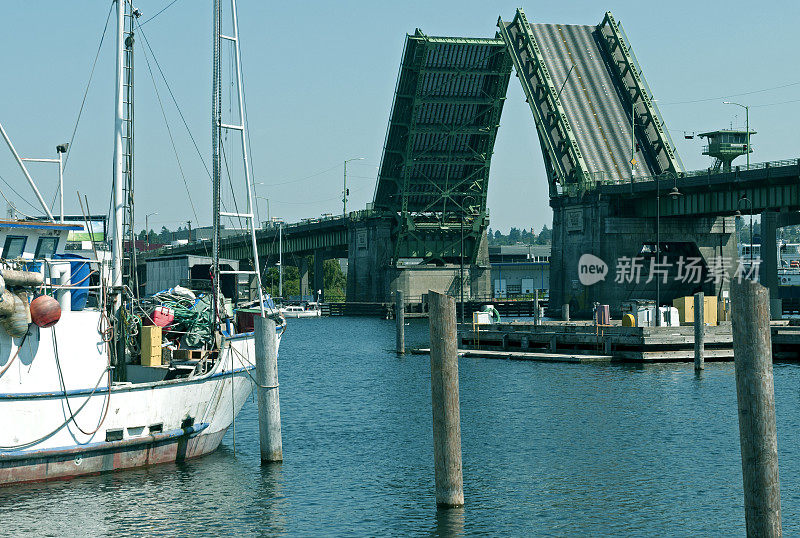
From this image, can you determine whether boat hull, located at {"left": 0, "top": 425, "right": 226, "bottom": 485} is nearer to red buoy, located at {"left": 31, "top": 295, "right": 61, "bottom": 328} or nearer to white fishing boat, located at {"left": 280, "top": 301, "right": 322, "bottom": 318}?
red buoy, located at {"left": 31, "top": 295, "right": 61, "bottom": 328}

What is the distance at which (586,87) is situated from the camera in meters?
88.3

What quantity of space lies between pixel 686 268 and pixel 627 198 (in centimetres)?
970

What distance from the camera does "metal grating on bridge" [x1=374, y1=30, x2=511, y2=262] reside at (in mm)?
87500

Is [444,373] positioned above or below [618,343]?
above

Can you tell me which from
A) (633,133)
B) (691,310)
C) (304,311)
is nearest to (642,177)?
(633,133)

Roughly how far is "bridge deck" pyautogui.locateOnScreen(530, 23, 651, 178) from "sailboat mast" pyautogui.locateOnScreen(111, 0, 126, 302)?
64.3 m

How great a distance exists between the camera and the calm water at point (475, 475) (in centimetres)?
2098

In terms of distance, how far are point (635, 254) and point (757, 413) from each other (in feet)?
266

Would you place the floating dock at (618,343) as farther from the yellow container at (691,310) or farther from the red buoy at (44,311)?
the red buoy at (44,311)

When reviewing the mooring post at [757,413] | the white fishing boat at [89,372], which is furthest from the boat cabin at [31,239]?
the mooring post at [757,413]

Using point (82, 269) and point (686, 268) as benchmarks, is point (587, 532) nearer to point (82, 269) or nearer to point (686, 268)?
point (82, 269)

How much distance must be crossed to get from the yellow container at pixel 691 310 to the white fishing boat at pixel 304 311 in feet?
255

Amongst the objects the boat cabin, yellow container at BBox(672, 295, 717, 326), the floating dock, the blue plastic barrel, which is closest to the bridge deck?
yellow container at BBox(672, 295, 717, 326)

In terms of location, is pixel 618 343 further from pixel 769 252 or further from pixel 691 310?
pixel 769 252
